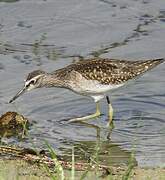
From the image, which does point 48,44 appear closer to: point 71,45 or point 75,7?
point 71,45

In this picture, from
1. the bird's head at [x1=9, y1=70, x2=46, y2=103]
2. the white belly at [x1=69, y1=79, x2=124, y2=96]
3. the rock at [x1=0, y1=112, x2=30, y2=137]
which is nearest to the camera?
the rock at [x1=0, y1=112, x2=30, y2=137]

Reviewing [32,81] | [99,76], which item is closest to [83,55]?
[99,76]

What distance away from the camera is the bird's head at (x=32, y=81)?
9623mm

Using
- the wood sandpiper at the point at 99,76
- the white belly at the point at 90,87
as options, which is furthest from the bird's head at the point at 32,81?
the white belly at the point at 90,87

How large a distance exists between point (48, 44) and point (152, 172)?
4.83m

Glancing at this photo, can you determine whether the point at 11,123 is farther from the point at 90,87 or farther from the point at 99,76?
the point at 99,76

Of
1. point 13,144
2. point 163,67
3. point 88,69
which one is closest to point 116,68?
point 88,69

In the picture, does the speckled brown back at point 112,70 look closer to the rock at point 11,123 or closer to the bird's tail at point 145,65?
the bird's tail at point 145,65

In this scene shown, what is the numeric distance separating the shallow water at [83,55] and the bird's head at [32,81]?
9.6 inches

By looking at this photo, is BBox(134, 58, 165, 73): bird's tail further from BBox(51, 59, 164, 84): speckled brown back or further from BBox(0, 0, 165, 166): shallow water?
BBox(0, 0, 165, 166): shallow water

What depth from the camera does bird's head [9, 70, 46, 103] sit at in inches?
379

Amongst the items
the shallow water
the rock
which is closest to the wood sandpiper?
the shallow water

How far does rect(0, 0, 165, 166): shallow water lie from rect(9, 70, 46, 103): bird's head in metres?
0.24

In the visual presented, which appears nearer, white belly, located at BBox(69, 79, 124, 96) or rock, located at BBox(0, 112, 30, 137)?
rock, located at BBox(0, 112, 30, 137)
